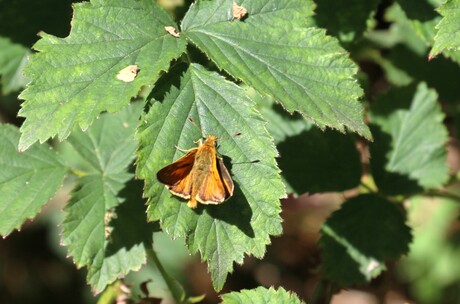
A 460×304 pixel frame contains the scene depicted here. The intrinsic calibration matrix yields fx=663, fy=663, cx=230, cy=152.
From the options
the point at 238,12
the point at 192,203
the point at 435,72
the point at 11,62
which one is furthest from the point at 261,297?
the point at 435,72

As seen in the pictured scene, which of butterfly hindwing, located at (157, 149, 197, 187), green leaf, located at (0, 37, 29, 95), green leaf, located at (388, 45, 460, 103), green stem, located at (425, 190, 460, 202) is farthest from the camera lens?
green leaf, located at (388, 45, 460, 103)

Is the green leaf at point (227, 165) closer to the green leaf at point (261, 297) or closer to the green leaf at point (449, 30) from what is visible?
the green leaf at point (261, 297)

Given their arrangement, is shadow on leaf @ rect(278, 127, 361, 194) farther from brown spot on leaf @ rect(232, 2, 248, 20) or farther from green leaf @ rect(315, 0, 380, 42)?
brown spot on leaf @ rect(232, 2, 248, 20)

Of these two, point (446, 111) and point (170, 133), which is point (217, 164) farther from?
point (446, 111)

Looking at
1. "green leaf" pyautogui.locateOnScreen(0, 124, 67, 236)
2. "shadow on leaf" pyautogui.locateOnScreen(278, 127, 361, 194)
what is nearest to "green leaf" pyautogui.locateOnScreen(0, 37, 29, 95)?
"green leaf" pyautogui.locateOnScreen(0, 124, 67, 236)

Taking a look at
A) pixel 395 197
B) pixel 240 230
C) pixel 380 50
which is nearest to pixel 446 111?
pixel 380 50

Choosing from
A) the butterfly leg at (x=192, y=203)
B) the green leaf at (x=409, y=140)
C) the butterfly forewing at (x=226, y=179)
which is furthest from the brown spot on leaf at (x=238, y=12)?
the green leaf at (x=409, y=140)

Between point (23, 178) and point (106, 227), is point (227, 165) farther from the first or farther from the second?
point (23, 178)
